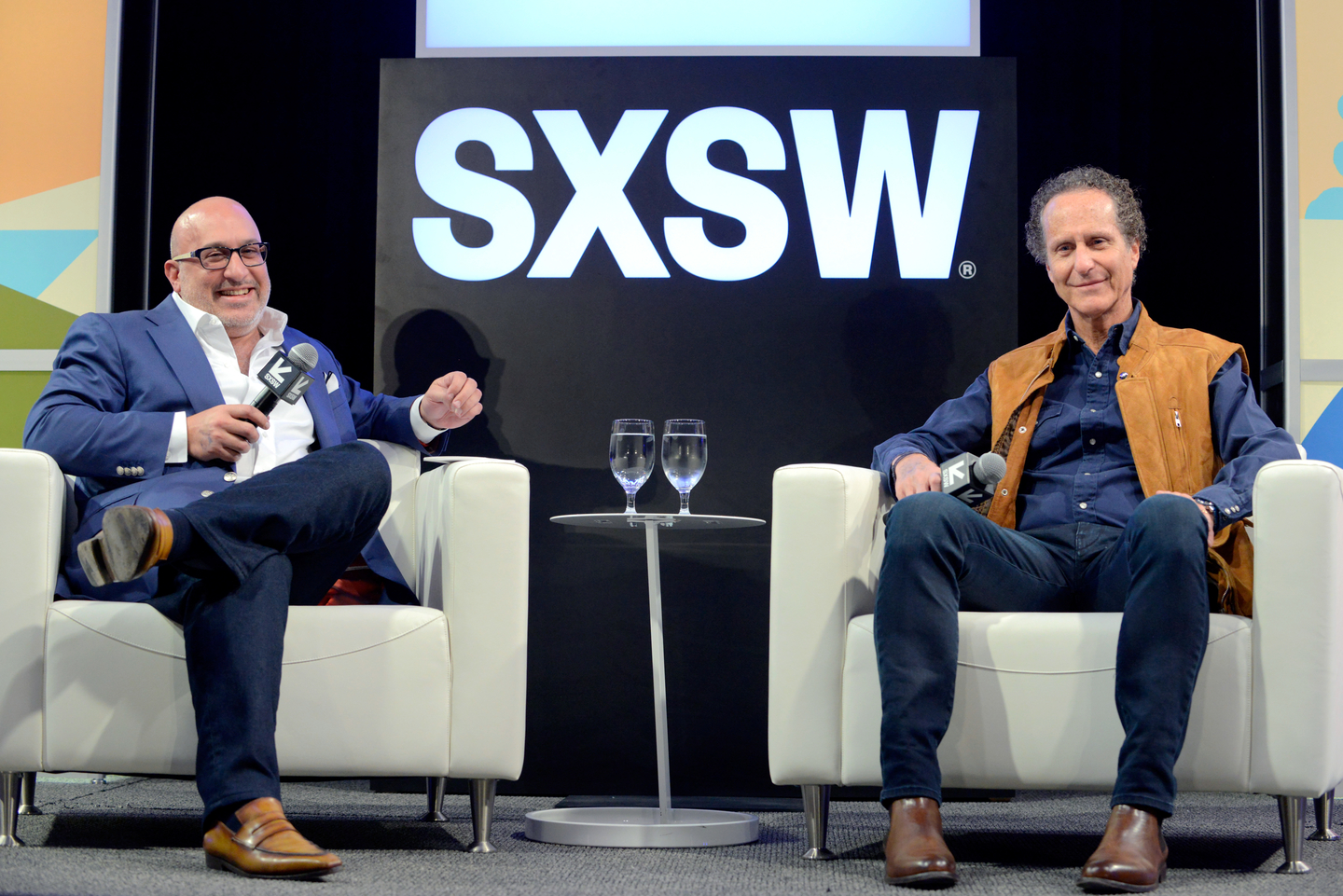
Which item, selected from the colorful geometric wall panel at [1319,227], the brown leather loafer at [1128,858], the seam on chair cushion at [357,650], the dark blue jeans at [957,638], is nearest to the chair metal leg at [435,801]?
the seam on chair cushion at [357,650]

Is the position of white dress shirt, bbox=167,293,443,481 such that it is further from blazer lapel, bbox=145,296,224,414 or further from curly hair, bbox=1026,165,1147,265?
curly hair, bbox=1026,165,1147,265

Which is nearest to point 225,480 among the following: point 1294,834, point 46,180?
point 46,180

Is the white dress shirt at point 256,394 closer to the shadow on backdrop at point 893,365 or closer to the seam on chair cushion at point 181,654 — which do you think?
the seam on chair cushion at point 181,654

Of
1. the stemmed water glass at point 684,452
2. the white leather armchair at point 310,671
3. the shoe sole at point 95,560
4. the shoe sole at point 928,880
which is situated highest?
the stemmed water glass at point 684,452

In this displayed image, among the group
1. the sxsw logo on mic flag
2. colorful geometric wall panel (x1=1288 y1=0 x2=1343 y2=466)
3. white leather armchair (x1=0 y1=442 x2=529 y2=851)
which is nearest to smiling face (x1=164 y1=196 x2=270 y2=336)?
the sxsw logo on mic flag

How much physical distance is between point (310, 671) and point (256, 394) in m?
0.78

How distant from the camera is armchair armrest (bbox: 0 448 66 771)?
2184mm

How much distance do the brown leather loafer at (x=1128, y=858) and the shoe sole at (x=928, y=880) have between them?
0.19 metres

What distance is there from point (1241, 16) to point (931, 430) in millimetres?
2032

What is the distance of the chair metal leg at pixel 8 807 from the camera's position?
220cm

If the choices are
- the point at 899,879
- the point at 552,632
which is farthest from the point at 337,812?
the point at 899,879

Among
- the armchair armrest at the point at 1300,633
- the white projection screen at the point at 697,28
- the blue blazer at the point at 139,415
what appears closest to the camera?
the armchair armrest at the point at 1300,633

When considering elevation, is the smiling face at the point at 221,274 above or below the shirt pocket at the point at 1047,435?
Result: above

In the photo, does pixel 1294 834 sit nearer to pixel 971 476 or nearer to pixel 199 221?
pixel 971 476
